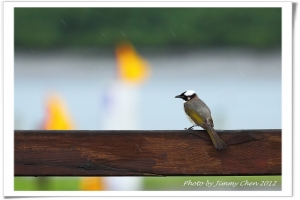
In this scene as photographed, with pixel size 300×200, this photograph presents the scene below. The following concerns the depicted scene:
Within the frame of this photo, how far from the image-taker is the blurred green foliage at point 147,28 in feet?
29.8

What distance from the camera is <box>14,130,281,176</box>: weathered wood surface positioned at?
2.70m

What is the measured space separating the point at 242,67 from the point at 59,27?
319cm

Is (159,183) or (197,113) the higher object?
(197,113)

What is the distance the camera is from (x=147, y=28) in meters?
9.27

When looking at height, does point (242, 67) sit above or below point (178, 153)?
above

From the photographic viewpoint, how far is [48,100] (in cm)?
839

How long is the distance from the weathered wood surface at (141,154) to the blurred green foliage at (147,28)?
5997 mm

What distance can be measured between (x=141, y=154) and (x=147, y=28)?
6.70 metres

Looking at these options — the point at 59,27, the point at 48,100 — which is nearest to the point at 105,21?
the point at 59,27

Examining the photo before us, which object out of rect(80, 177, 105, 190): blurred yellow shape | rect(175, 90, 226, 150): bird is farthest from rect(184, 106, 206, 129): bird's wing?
rect(80, 177, 105, 190): blurred yellow shape

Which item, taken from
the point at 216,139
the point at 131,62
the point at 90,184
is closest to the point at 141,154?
the point at 216,139

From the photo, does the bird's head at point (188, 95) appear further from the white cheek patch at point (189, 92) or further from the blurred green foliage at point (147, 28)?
the blurred green foliage at point (147, 28)
